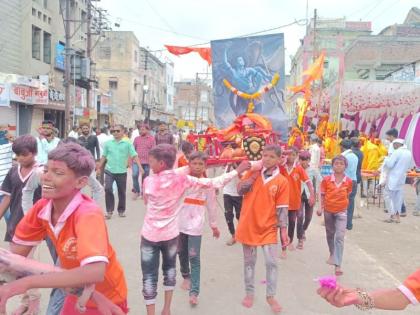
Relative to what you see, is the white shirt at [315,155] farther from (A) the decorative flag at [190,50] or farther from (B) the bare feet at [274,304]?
(B) the bare feet at [274,304]

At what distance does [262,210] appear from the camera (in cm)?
455

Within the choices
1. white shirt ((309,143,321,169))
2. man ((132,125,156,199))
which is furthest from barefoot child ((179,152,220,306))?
white shirt ((309,143,321,169))

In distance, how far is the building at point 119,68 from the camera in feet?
149

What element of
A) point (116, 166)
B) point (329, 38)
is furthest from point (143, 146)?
point (329, 38)

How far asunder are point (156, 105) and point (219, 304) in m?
56.4

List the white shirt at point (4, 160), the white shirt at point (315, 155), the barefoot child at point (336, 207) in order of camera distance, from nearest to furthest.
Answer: the barefoot child at point (336, 207)
the white shirt at point (4, 160)
the white shirt at point (315, 155)

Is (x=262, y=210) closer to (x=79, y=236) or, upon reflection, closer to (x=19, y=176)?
(x=19, y=176)

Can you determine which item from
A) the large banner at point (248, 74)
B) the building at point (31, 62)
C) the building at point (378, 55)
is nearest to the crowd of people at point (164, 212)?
the large banner at point (248, 74)

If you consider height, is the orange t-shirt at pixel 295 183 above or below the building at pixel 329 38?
below

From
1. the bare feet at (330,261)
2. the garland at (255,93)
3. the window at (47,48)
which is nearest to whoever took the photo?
the bare feet at (330,261)

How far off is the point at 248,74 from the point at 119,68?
134ft

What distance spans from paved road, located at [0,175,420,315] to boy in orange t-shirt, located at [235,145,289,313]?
14.4 inches

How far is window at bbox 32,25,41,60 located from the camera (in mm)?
21578

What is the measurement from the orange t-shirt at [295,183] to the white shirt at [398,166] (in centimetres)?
391
